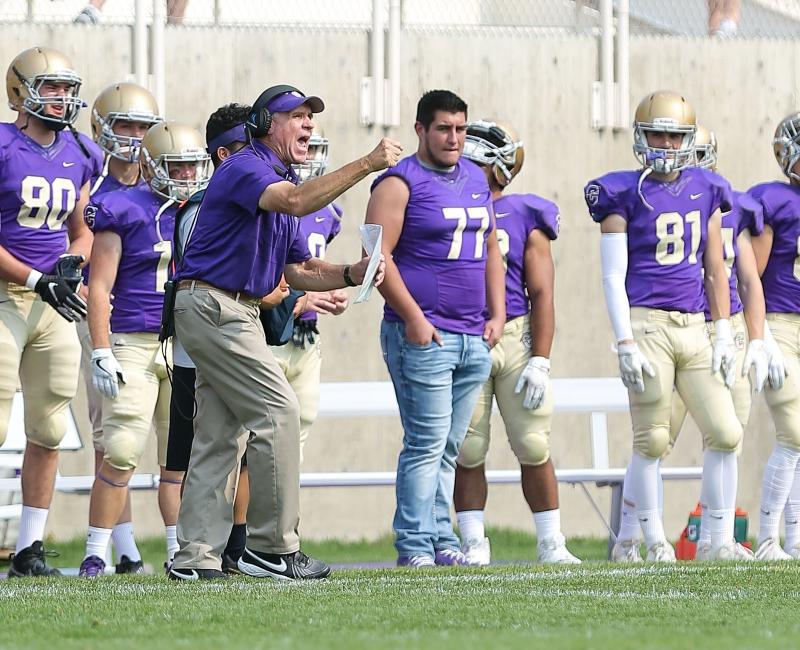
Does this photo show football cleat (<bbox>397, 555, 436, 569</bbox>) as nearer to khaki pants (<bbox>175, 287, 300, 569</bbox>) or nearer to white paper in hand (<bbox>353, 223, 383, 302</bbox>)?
khaki pants (<bbox>175, 287, 300, 569</bbox>)

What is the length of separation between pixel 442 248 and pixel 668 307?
1.09m

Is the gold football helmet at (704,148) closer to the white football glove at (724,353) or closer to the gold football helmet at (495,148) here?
the gold football helmet at (495,148)

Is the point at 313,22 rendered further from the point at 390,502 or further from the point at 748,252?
the point at 748,252

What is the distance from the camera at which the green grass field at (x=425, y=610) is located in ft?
13.4

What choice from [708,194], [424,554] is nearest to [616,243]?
[708,194]

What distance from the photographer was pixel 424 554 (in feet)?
21.0

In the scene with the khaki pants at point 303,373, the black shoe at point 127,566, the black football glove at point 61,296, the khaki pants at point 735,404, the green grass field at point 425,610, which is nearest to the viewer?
the green grass field at point 425,610

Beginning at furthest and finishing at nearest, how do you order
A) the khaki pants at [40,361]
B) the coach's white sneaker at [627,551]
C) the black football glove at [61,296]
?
the coach's white sneaker at [627,551] → the khaki pants at [40,361] → the black football glove at [61,296]

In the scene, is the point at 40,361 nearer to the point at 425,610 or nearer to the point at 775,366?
the point at 425,610

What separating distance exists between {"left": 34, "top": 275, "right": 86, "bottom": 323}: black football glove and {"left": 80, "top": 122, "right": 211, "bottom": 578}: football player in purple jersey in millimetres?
295

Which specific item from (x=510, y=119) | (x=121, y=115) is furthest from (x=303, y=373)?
(x=510, y=119)

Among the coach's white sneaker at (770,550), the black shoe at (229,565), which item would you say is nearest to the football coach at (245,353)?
the black shoe at (229,565)

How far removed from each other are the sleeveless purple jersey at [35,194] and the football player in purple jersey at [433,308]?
1259 mm

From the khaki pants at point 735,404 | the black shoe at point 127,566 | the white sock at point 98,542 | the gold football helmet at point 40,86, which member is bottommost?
the black shoe at point 127,566
